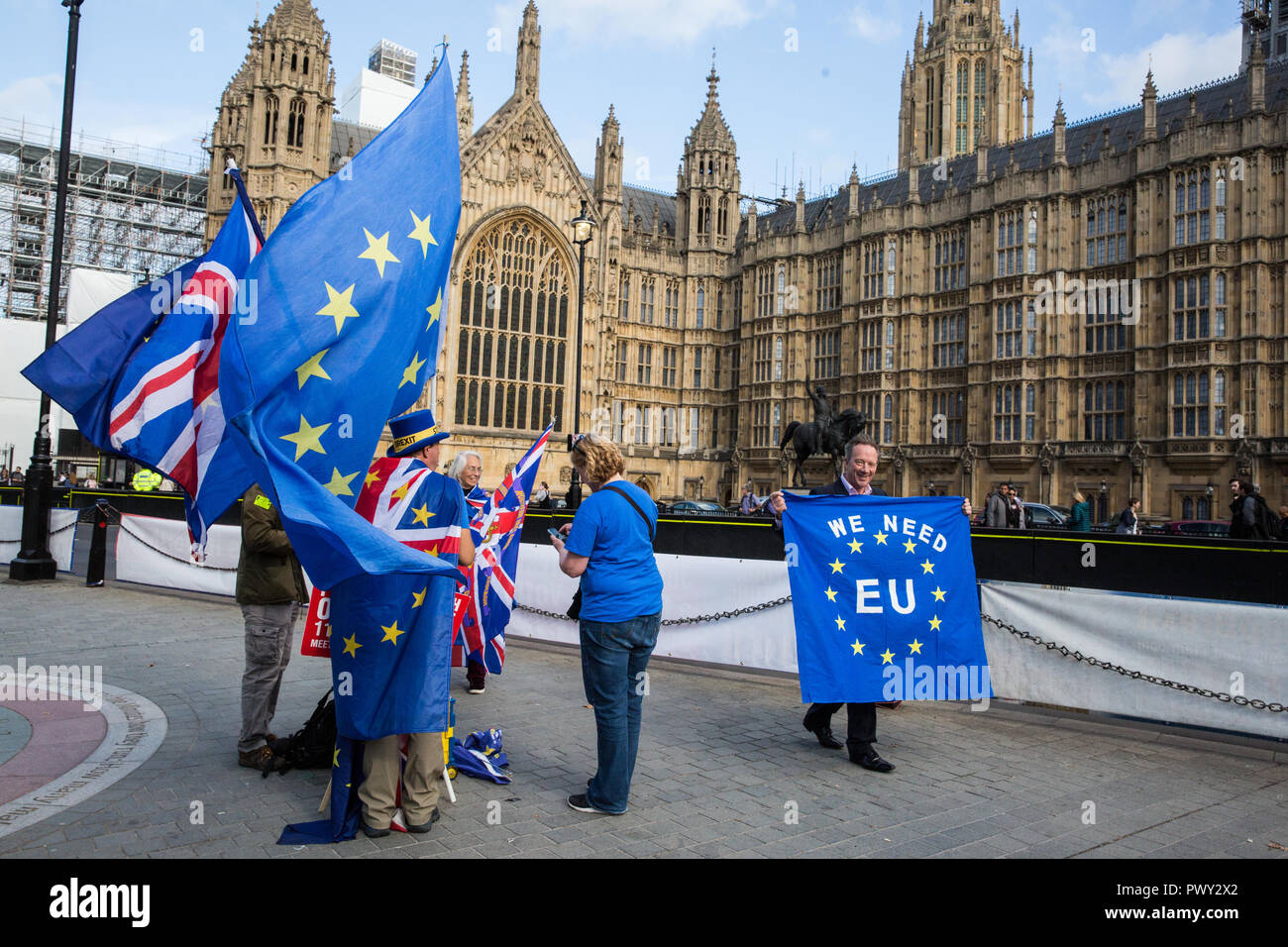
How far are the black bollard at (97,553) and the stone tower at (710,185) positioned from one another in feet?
129

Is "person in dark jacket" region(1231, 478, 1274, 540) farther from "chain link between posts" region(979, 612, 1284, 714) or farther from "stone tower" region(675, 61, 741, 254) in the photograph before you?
"stone tower" region(675, 61, 741, 254)

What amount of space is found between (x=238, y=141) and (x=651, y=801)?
4711 centimetres

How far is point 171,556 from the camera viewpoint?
1320 cm

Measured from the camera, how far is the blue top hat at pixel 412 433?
533 centimetres

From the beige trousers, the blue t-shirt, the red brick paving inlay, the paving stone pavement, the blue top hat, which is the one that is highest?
the blue top hat

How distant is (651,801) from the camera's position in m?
5.00

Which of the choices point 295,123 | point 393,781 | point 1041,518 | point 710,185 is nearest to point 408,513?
point 393,781

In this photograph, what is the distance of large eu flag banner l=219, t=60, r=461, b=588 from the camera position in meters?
3.72

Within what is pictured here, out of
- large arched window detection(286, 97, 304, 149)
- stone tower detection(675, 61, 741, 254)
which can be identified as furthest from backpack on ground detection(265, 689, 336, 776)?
stone tower detection(675, 61, 741, 254)
